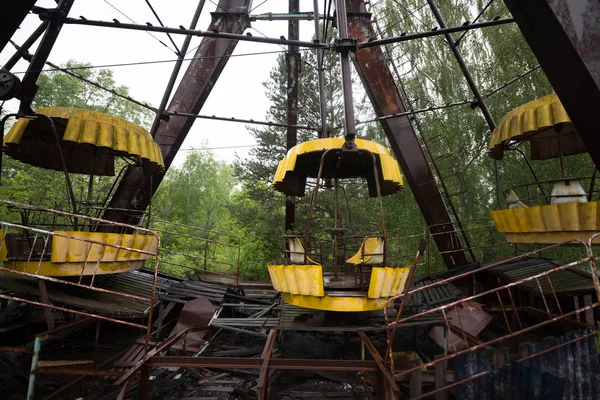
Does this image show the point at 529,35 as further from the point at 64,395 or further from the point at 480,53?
the point at 480,53

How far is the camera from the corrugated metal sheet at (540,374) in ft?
10.5

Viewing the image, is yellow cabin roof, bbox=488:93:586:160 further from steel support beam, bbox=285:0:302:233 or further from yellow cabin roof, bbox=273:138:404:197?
steel support beam, bbox=285:0:302:233

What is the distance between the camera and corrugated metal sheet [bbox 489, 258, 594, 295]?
5.53 m

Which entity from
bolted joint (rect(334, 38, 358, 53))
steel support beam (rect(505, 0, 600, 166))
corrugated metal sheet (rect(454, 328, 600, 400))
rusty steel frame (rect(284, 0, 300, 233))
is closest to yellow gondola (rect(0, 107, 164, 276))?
bolted joint (rect(334, 38, 358, 53))

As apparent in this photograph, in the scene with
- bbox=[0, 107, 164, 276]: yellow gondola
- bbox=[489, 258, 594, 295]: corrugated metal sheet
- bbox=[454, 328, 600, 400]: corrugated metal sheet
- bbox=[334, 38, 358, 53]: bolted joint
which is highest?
bbox=[334, 38, 358, 53]: bolted joint

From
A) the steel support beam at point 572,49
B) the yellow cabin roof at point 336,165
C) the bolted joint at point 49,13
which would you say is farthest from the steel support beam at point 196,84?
the steel support beam at point 572,49

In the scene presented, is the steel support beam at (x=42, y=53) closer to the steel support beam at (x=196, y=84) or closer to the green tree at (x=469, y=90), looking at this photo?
the steel support beam at (x=196, y=84)

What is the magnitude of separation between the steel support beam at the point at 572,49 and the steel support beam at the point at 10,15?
10.0 ft

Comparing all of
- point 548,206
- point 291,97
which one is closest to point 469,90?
point 291,97

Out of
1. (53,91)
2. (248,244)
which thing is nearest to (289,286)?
(248,244)

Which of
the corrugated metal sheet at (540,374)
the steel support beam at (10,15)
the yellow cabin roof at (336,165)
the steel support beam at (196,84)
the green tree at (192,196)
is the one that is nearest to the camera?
the steel support beam at (10,15)

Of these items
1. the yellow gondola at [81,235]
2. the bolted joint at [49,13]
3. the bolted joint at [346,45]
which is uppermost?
the bolted joint at [49,13]

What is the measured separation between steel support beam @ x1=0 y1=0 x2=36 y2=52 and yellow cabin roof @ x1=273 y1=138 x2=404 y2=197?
3542 mm

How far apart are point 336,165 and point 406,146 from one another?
152 inches
